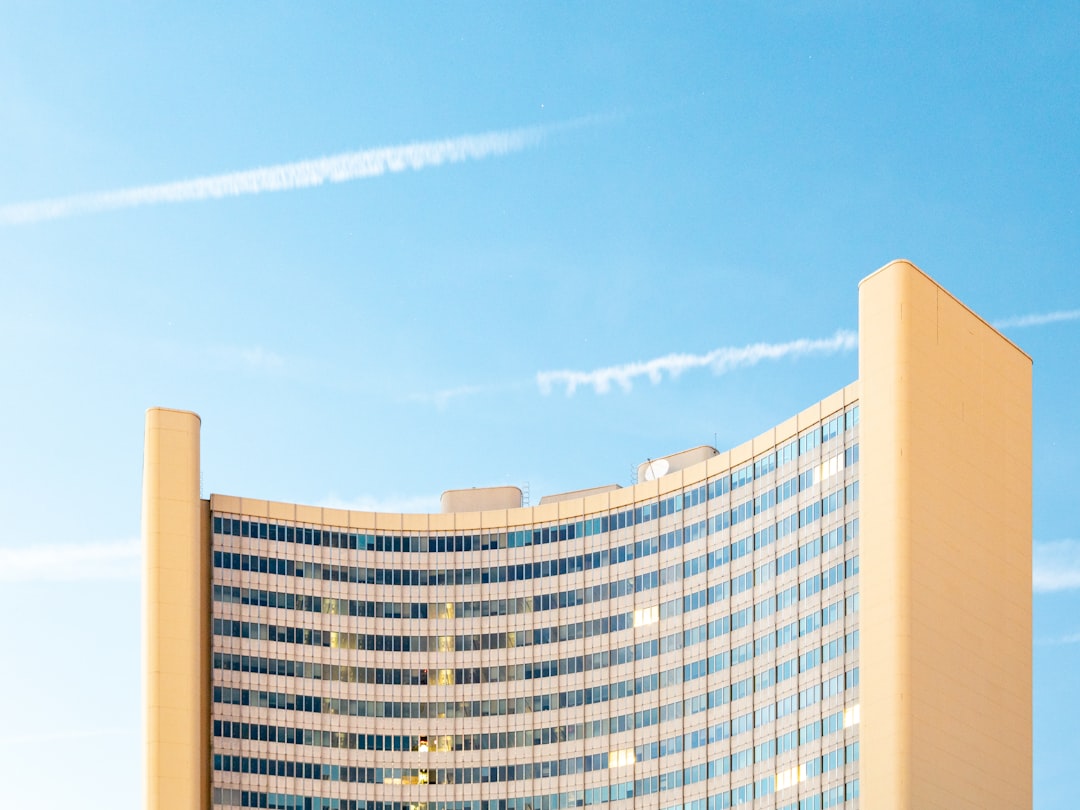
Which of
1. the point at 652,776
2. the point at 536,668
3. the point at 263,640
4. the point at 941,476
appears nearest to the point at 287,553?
the point at 263,640

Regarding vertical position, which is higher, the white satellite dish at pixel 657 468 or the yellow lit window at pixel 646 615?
the white satellite dish at pixel 657 468

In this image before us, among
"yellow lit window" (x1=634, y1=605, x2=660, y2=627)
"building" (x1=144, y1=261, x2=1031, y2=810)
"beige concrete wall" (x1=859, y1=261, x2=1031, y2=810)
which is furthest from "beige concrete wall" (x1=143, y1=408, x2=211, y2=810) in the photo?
"beige concrete wall" (x1=859, y1=261, x2=1031, y2=810)

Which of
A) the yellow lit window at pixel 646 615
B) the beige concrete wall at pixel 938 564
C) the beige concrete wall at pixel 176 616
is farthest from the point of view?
the yellow lit window at pixel 646 615

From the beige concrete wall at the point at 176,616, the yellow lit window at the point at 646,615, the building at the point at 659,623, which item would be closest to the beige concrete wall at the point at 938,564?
the building at the point at 659,623

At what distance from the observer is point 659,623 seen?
171625mm

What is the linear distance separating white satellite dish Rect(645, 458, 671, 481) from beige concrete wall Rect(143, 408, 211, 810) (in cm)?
4287

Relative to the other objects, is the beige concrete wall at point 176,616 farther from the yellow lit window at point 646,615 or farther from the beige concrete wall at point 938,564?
the beige concrete wall at point 938,564

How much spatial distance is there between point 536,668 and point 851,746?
43465mm

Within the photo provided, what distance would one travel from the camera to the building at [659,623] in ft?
476

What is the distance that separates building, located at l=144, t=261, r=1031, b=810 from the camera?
145000mm

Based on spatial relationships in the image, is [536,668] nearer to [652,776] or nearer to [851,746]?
[652,776]

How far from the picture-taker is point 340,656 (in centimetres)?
18362

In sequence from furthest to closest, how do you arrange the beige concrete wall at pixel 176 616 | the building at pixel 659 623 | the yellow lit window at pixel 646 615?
the yellow lit window at pixel 646 615
the beige concrete wall at pixel 176 616
the building at pixel 659 623

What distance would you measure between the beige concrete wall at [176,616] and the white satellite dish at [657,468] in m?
42.9
